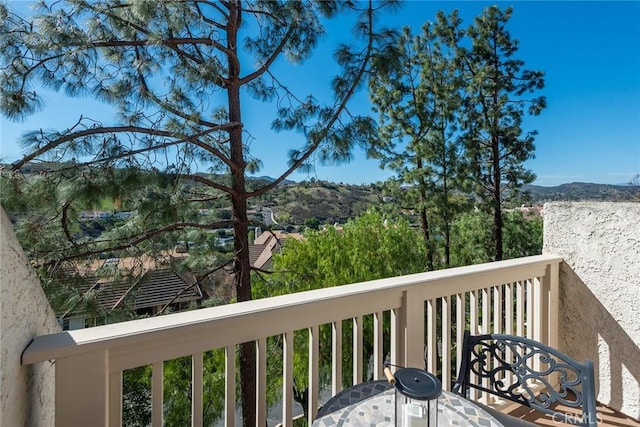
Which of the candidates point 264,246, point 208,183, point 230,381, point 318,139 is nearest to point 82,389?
point 230,381

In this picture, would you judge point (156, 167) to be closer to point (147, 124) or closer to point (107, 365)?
point (147, 124)

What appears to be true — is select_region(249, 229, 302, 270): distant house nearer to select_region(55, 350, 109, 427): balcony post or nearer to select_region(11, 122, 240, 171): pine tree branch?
select_region(11, 122, 240, 171): pine tree branch

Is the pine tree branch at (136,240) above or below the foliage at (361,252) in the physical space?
above

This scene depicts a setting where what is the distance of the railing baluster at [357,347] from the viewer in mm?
1709

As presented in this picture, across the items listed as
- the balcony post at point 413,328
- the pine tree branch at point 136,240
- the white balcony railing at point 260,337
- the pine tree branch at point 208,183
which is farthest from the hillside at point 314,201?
the balcony post at point 413,328

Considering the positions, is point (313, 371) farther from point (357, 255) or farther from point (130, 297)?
point (357, 255)

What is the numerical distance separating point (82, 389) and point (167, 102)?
448cm

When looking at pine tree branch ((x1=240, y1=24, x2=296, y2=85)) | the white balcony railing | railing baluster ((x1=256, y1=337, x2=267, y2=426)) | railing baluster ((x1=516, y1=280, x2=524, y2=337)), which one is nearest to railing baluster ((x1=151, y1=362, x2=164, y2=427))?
the white balcony railing

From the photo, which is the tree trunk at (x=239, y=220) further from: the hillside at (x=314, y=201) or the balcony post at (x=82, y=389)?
the balcony post at (x=82, y=389)

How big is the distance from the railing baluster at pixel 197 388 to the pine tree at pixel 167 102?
319 cm

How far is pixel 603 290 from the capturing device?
2.47 metres

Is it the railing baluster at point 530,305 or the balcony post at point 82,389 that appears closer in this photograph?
the balcony post at point 82,389

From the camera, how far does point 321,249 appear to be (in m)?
10.8

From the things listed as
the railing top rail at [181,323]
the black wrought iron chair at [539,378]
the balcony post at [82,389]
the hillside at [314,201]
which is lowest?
the black wrought iron chair at [539,378]
